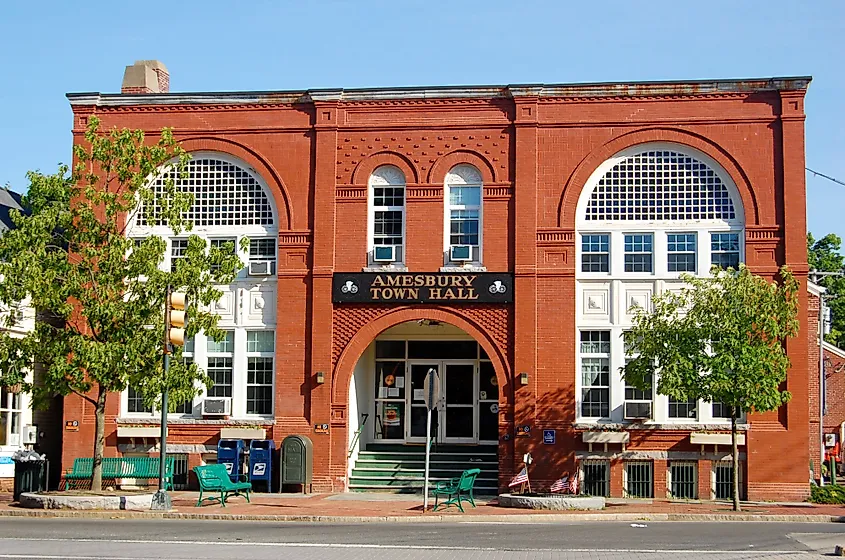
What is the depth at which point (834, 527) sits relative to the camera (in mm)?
21016

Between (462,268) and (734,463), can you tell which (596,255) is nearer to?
(462,268)

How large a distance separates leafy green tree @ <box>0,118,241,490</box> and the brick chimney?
6.90 metres

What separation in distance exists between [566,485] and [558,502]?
1950 mm

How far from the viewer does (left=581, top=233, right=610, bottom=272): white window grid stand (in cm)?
2739

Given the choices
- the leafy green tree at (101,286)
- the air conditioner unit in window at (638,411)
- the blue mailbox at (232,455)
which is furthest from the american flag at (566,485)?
the leafy green tree at (101,286)

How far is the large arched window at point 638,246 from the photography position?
26922mm

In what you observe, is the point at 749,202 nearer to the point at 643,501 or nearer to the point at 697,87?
the point at 697,87

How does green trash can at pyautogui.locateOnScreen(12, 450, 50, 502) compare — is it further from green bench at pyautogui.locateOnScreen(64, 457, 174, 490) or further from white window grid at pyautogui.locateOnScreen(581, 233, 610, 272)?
white window grid at pyautogui.locateOnScreen(581, 233, 610, 272)

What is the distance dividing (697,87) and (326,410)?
478 inches

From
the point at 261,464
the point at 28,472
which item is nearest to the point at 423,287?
the point at 261,464

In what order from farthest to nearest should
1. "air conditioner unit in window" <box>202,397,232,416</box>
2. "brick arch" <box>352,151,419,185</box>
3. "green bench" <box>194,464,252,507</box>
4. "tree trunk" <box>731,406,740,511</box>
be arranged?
"brick arch" <box>352,151,419,185</box> < "air conditioner unit in window" <box>202,397,232,416</box> < "tree trunk" <box>731,406,740,511</box> < "green bench" <box>194,464,252,507</box>

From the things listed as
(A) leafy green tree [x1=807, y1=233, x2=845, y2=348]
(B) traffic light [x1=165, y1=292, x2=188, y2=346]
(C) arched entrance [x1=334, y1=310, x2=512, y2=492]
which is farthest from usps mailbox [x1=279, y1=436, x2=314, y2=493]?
(A) leafy green tree [x1=807, y1=233, x2=845, y2=348]

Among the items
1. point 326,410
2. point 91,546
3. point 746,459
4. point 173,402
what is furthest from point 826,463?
point 91,546

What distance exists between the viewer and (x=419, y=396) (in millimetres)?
30203
